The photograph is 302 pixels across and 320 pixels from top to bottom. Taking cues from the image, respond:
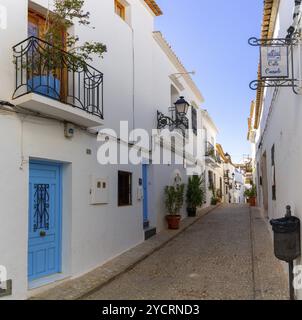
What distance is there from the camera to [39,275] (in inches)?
239

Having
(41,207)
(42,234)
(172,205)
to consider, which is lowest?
(42,234)

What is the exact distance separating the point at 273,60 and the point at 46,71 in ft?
11.4

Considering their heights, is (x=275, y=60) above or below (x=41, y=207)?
above

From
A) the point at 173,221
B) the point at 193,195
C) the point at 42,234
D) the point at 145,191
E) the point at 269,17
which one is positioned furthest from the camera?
the point at 193,195

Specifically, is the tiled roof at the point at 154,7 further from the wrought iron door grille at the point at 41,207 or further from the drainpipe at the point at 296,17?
the wrought iron door grille at the point at 41,207

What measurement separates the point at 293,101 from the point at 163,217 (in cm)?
754

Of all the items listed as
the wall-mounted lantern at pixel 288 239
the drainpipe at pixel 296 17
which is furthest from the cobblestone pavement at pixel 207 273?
the drainpipe at pixel 296 17

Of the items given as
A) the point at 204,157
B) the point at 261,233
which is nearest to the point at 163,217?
the point at 261,233

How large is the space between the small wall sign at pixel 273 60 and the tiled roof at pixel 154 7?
6753 millimetres

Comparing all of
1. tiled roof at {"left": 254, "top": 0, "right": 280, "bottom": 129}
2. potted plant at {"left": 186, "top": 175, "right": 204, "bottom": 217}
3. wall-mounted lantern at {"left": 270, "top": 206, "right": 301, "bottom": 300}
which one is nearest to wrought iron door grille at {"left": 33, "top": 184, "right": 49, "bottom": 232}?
wall-mounted lantern at {"left": 270, "top": 206, "right": 301, "bottom": 300}

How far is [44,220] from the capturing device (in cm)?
623

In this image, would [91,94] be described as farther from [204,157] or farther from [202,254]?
[204,157]

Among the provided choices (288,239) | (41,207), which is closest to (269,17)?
(288,239)

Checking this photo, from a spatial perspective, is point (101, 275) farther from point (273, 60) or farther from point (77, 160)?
point (273, 60)
